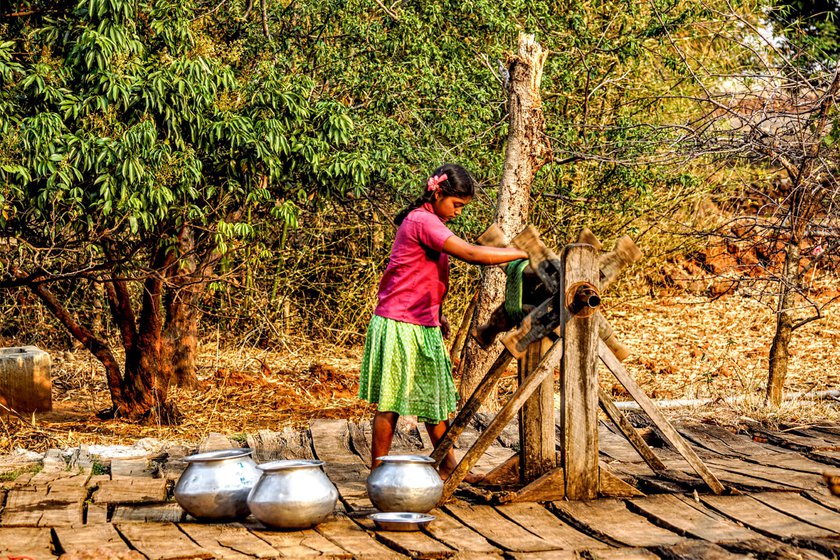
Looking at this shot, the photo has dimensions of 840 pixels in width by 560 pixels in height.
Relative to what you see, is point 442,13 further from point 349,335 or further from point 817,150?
point 349,335

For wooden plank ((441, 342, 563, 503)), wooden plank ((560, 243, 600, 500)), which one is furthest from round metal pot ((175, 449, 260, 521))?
wooden plank ((560, 243, 600, 500))

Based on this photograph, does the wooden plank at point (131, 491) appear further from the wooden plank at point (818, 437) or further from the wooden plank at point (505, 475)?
the wooden plank at point (818, 437)

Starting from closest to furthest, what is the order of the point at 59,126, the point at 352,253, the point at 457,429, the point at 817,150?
the point at 457,429 → the point at 59,126 → the point at 817,150 → the point at 352,253

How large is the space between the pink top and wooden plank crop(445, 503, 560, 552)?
867mm

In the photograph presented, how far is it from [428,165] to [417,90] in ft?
1.97

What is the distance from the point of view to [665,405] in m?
7.43

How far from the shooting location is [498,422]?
441cm

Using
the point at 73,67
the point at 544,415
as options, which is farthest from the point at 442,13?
the point at 544,415

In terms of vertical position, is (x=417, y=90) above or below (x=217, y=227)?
above

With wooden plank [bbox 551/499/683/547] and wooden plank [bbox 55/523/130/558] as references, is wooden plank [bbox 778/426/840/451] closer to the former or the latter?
wooden plank [bbox 551/499/683/547]

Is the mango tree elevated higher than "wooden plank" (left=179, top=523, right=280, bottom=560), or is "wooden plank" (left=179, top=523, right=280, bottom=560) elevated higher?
the mango tree

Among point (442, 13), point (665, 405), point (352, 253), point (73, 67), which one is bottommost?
point (665, 405)

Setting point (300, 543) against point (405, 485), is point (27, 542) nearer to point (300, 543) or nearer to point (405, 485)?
point (300, 543)

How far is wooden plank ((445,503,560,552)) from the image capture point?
3.74 m
